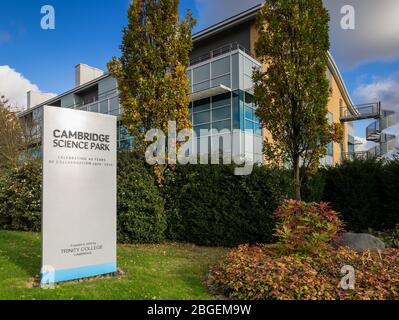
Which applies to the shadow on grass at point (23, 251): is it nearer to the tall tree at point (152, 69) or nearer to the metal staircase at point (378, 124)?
the tall tree at point (152, 69)

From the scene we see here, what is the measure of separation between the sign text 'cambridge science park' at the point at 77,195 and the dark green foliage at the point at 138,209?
341 cm

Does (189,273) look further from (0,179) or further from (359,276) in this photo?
(0,179)

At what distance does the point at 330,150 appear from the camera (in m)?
26.7

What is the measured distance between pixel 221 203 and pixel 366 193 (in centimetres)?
589

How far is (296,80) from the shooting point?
940 centimetres

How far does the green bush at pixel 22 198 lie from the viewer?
1262 centimetres

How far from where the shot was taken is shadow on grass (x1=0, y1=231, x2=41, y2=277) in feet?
22.9

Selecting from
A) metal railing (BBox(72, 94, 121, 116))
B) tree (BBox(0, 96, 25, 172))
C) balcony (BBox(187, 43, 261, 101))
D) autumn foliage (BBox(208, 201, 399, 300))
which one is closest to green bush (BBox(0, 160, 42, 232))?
tree (BBox(0, 96, 25, 172))

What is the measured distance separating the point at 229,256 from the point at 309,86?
505 centimetres

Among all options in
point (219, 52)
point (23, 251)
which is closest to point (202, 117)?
point (219, 52)

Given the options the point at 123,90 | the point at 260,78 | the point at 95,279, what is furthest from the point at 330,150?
the point at 95,279

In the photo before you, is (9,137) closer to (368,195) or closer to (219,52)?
(219,52)

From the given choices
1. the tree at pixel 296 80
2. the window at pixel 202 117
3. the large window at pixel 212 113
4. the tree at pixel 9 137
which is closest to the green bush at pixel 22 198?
the tree at pixel 9 137

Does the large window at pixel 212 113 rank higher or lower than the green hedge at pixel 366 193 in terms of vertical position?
higher
